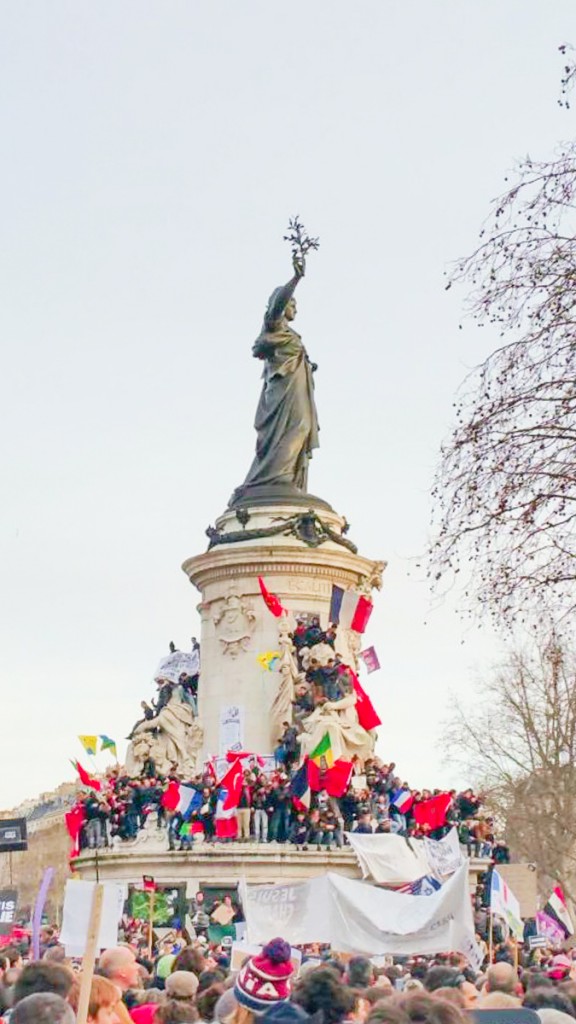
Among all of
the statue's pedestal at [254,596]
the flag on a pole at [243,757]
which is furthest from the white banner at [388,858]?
the statue's pedestal at [254,596]

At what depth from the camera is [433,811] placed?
94.6 ft

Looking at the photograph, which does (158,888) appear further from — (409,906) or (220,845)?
→ (409,906)

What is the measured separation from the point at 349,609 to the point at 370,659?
203cm

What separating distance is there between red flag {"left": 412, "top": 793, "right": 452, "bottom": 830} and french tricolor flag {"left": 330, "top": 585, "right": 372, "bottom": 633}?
152 inches

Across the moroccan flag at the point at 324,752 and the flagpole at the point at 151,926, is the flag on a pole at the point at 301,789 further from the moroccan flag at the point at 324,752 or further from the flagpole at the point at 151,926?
the flagpole at the point at 151,926

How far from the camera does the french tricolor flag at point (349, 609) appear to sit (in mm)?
30297

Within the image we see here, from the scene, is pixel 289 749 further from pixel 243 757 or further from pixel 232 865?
pixel 232 865

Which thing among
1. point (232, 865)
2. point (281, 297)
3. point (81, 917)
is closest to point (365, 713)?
point (232, 865)

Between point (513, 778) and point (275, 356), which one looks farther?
point (513, 778)

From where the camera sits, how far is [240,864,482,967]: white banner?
12695 mm

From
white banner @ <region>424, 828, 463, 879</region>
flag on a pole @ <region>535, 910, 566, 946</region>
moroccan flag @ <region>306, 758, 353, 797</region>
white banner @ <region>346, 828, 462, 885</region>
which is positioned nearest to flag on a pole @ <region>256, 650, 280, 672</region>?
moroccan flag @ <region>306, 758, 353, 797</region>

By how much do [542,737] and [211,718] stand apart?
1661 cm

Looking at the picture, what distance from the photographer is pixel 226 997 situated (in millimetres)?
7367

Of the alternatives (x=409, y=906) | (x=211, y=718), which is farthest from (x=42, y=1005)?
(x=211, y=718)
